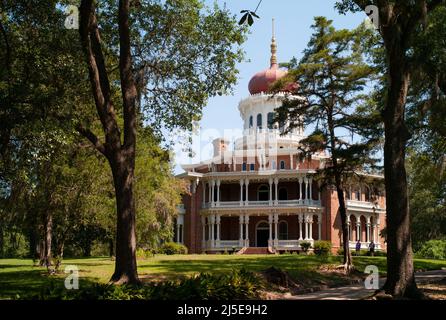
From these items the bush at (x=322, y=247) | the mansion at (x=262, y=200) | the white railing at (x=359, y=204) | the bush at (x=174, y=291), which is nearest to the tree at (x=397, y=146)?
the bush at (x=174, y=291)

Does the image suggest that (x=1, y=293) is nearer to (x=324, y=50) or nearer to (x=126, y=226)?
(x=126, y=226)

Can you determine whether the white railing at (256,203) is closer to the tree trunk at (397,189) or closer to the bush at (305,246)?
the bush at (305,246)

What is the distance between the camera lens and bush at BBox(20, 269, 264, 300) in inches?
446

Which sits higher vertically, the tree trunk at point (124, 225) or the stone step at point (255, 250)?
the tree trunk at point (124, 225)

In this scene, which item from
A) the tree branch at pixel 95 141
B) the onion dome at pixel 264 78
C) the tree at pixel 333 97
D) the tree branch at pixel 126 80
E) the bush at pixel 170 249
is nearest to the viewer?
the tree branch at pixel 95 141

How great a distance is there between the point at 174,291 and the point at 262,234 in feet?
153

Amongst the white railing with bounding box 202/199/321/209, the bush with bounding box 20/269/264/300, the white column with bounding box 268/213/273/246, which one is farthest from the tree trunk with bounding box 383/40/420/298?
the white railing with bounding box 202/199/321/209

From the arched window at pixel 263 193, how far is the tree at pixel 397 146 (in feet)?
144

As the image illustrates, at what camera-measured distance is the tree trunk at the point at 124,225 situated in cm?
1574

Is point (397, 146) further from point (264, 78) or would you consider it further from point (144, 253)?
point (264, 78)

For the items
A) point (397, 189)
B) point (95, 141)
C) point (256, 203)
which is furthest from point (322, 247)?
point (95, 141)

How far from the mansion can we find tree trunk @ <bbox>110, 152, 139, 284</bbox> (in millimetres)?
38637

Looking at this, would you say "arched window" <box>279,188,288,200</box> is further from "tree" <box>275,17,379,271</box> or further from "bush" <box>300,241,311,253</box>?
"tree" <box>275,17,379,271</box>

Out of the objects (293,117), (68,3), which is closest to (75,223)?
(68,3)
